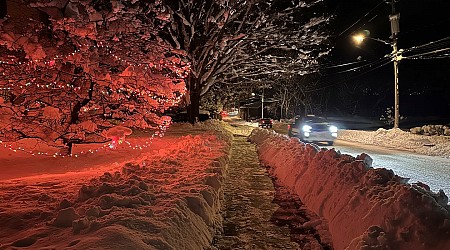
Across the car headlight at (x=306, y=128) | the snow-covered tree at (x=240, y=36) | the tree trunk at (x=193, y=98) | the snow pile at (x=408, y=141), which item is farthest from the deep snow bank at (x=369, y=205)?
the tree trunk at (x=193, y=98)

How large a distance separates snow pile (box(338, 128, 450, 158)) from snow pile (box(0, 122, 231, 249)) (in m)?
13.5

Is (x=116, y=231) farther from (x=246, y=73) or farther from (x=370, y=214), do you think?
(x=246, y=73)

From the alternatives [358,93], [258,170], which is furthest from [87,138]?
[358,93]

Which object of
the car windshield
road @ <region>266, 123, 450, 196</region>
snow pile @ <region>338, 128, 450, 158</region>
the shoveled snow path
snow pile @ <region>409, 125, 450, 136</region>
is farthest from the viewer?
snow pile @ <region>409, 125, 450, 136</region>

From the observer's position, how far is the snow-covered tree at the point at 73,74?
10805 mm

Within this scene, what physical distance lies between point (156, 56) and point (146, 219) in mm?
8700

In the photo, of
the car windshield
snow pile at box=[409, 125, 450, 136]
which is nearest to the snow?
the car windshield

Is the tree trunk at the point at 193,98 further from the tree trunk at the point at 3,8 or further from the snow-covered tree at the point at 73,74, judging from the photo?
the tree trunk at the point at 3,8

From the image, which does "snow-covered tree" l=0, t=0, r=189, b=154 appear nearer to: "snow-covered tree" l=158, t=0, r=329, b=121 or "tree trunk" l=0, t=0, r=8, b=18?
"tree trunk" l=0, t=0, r=8, b=18

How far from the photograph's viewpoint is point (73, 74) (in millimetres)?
11352

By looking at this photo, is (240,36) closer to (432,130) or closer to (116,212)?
(432,130)

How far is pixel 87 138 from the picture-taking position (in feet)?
41.9

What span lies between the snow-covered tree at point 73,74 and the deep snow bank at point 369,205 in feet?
20.2

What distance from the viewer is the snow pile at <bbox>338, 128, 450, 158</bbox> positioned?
18.0m
